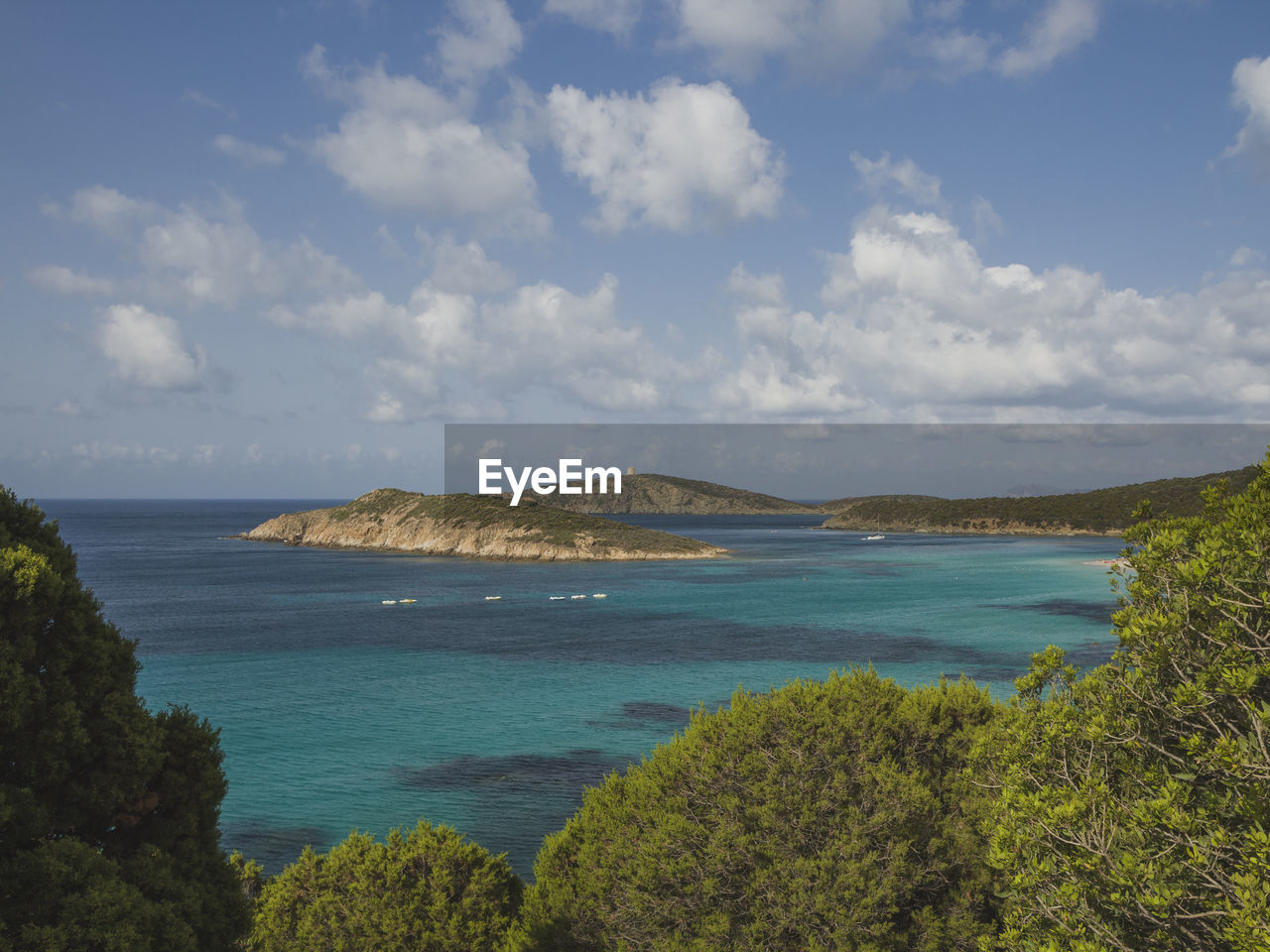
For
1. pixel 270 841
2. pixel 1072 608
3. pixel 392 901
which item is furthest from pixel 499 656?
pixel 1072 608

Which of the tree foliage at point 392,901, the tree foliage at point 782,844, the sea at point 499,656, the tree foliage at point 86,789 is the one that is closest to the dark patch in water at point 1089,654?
the sea at point 499,656

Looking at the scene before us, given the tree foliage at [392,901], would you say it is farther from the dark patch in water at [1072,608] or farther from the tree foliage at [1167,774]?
the dark patch in water at [1072,608]

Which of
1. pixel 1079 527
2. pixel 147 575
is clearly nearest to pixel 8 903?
pixel 147 575

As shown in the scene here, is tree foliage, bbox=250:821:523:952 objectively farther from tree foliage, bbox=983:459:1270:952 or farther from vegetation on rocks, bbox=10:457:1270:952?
tree foliage, bbox=983:459:1270:952

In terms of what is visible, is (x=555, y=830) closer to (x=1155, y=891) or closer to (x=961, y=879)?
(x=961, y=879)

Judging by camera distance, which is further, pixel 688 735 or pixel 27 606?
pixel 688 735

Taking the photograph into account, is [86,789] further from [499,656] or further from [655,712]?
[499,656]
